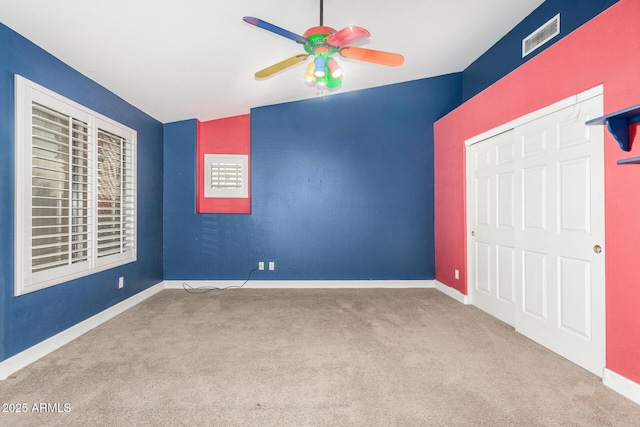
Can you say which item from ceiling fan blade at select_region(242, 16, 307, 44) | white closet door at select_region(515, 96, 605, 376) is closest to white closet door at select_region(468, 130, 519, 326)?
white closet door at select_region(515, 96, 605, 376)

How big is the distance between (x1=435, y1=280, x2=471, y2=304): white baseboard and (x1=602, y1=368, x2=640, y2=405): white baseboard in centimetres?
172

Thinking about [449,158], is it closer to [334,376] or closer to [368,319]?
[368,319]

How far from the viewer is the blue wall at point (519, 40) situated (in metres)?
2.73

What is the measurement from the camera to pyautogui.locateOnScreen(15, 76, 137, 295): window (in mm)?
2240

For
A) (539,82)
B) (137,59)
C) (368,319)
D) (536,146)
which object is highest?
(137,59)

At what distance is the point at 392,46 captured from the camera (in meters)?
3.46

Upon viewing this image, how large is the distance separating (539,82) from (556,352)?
7.08 feet

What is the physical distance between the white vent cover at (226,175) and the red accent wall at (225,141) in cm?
7

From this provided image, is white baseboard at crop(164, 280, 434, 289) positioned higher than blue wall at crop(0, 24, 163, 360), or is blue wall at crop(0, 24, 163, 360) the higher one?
blue wall at crop(0, 24, 163, 360)

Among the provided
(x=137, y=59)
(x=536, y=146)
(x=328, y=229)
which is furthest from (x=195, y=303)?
(x=536, y=146)

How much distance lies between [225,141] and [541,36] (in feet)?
13.1

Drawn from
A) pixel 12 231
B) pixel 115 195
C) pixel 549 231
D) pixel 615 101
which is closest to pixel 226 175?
pixel 115 195

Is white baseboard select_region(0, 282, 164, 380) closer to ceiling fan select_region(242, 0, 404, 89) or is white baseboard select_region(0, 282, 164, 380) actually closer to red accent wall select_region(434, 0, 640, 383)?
ceiling fan select_region(242, 0, 404, 89)

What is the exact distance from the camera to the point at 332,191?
4.59 meters
